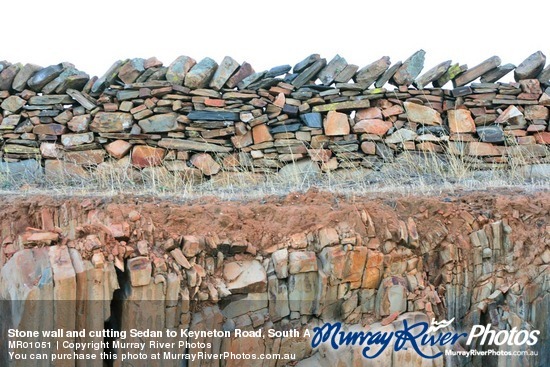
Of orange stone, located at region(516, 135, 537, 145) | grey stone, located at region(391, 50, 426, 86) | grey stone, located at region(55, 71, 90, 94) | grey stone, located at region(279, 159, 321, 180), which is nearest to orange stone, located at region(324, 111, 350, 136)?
grey stone, located at region(279, 159, 321, 180)

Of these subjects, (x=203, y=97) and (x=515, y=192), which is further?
(x=203, y=97)

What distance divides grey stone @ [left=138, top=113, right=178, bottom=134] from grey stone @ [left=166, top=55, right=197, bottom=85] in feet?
1.68

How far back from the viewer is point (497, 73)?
28.9 feet

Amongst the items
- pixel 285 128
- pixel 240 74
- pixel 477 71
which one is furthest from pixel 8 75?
pixel 477 71

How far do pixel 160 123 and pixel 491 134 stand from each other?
4998 mm

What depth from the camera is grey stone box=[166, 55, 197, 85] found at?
858 cm

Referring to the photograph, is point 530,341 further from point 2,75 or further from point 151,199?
point 2,75

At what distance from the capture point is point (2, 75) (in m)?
8.89

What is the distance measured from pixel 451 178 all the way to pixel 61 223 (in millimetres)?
4558

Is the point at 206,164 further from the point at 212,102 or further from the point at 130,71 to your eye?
the point at 130,71

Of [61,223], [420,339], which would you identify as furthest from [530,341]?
[61,223]

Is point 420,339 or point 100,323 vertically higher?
point 100,323

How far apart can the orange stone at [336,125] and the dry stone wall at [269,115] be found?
15 mm

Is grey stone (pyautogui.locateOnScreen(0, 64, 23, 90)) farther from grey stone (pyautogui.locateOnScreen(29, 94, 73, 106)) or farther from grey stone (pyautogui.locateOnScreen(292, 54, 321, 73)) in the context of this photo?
grey stone (pyautogui.locateOnScreen(292, 54, 321, 73))
